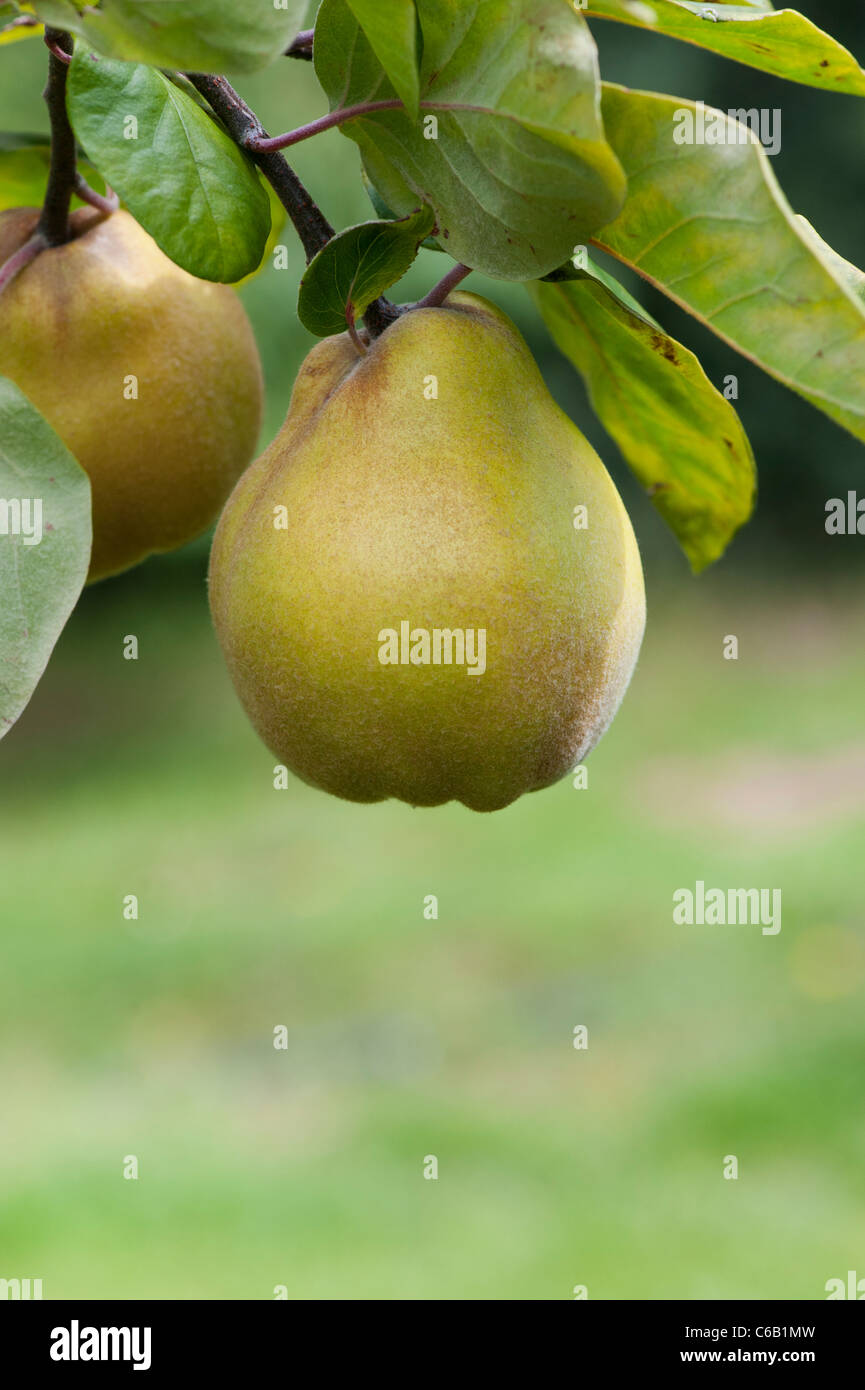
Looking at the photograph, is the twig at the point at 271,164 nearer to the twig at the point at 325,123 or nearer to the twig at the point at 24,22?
the twig at the point at 325,123

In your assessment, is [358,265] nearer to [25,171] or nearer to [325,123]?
[325,123]

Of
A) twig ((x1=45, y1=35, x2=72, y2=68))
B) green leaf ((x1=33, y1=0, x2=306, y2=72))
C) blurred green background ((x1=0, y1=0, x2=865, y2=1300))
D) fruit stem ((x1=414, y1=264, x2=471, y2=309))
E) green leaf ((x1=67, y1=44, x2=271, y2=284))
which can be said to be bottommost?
blurred green background ((x1=0, y1=0, x2=865, y2=1300))

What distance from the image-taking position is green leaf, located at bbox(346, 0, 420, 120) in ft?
1.41

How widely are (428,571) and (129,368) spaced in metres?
0.21

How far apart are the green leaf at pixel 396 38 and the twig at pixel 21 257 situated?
27 cm

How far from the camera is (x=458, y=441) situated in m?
0.55

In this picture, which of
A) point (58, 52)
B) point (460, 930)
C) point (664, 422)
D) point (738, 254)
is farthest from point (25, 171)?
point (460, 930)

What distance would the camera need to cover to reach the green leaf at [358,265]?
488 mm

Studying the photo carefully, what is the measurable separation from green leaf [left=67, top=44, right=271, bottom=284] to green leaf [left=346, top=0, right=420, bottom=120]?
8cm

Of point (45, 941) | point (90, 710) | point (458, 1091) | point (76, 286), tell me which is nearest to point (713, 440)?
point (76, 286)

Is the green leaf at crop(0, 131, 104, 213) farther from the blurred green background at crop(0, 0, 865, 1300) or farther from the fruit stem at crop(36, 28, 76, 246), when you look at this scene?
the blurred green background at crop(0, 0, 865, 1300)

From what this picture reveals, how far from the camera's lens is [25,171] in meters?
0.76

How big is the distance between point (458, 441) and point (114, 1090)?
3.97 metres

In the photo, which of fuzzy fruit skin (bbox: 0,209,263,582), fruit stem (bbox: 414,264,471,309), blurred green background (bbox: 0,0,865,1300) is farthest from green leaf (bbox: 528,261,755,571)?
blurred green background (bbox: 0,0,865,1300)
